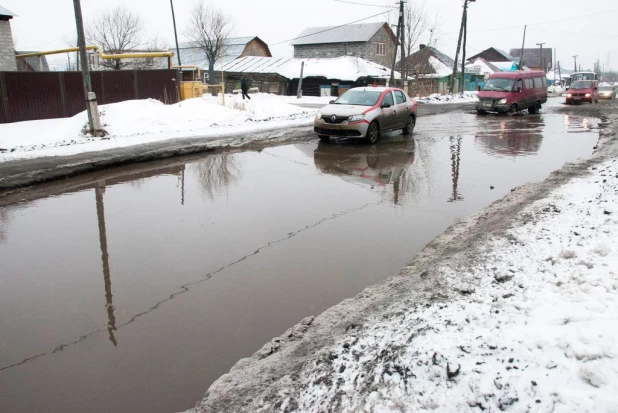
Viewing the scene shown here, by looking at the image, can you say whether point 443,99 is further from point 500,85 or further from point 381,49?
point 381,49

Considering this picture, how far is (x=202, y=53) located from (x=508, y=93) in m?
50.6

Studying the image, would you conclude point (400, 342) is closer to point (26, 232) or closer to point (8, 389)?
point (8, 389)

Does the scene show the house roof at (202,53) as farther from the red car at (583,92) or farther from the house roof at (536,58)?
the house roof at (536,58)

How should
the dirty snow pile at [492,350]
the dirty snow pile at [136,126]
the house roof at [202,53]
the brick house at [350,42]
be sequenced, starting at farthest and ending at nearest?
1. the house roof at [202,53]
2. the brick house at [350,42]
3. the dirty snow pile at [136,126]
4. the dirty snow pile at [492,350]

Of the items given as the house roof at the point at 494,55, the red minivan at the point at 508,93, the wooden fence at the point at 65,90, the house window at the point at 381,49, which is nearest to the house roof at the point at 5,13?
the wooden fence at the point at 65,90

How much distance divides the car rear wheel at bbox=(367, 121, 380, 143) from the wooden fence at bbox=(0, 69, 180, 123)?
11.8 meters

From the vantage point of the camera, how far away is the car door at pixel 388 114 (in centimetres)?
1459

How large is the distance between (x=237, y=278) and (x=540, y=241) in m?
3.14

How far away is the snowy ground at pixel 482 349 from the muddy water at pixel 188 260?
60cm

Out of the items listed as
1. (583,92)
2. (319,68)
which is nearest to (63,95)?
(319,68)

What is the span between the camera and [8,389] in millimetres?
3406

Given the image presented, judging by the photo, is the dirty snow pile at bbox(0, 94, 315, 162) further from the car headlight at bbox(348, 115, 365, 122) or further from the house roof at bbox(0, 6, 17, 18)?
the house roof at bbox(0, 6, 17, 18)

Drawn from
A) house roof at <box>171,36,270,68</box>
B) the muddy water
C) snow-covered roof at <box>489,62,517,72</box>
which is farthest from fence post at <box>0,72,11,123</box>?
snow-covered roof at <box>489,62,517,72</box>

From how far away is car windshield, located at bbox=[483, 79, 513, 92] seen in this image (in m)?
24.2
